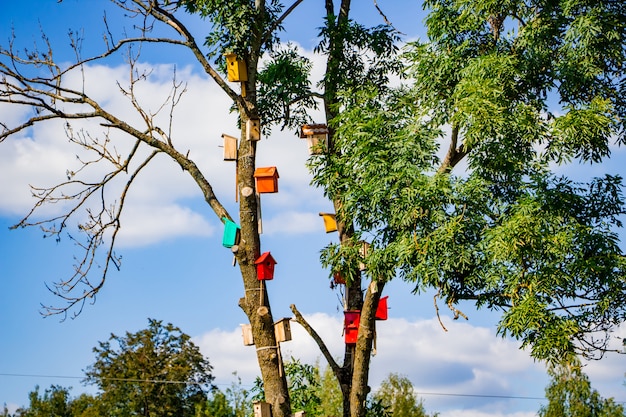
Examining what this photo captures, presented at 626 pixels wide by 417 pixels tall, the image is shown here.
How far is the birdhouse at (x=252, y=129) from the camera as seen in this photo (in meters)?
8.53

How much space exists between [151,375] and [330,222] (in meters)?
16.4

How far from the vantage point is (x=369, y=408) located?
9188 millimetres

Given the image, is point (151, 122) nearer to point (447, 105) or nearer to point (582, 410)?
point (447, 105)

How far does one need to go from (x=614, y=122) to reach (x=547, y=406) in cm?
811

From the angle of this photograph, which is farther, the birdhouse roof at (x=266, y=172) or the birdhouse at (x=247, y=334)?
the birdhouse roof at (x=266, y=172)

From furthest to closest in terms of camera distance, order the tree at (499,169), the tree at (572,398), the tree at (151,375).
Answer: the tree at (151,375) → the tree at (572,398) → the tree at (499,169)

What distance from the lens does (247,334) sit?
8219mm

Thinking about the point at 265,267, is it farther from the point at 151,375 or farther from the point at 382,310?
the point at 151,375

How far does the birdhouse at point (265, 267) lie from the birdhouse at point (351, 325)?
1.12 m

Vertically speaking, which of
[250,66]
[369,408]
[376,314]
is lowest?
[369,408]

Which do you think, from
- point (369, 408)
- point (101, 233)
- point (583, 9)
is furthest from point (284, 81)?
point (369, 408)

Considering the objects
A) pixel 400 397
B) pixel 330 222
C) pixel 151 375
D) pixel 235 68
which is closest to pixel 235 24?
pixel 235 68

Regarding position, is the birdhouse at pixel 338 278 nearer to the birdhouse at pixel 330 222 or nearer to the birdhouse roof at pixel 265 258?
the birdhouse at pixel 330 222

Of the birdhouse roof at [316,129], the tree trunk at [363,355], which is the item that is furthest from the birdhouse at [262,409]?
the birdhouse roof at [316,129]
